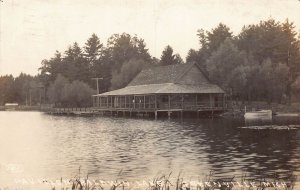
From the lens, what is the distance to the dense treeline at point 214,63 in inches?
3346

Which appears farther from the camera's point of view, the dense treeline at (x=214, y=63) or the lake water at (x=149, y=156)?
the dense treeline at (x=214, y=63)

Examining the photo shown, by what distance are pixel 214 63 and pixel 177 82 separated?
1119cm

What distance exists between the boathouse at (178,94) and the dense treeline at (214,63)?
5.75 m

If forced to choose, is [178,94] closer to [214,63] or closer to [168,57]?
[214,63]

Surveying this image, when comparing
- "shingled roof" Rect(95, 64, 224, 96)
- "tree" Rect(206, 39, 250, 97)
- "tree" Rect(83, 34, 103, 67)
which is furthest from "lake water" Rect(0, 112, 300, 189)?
"tree" Rect(83, 34, 103, 67)

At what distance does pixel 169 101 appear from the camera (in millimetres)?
74125

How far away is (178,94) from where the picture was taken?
3029 inches

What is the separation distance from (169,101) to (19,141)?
38623 millimetres

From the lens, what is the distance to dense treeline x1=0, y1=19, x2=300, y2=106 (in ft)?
279

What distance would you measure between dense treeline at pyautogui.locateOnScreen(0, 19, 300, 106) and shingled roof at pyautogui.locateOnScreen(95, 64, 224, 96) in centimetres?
563

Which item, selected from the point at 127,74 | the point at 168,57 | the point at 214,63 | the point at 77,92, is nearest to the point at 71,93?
the point at 77,92

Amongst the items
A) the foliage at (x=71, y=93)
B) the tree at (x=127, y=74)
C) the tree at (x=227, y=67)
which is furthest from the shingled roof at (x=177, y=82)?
the foliage at (x=71, y=93)

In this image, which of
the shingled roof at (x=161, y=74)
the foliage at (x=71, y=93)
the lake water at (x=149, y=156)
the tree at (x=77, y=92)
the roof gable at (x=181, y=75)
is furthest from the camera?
the foliage at (x=71, y=93)

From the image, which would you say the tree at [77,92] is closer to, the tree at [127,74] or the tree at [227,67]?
the tree at [127,74]
